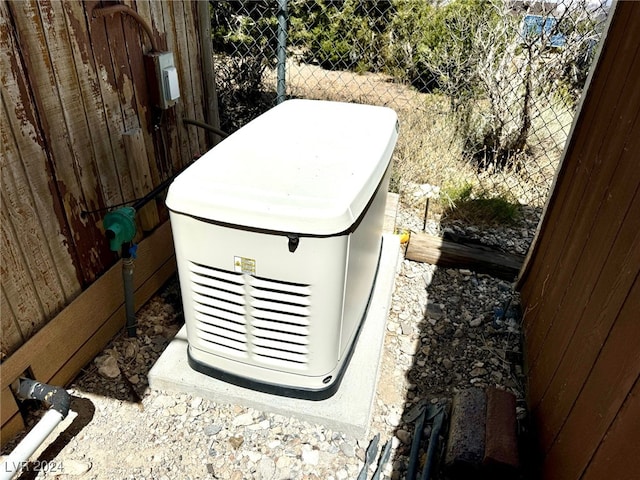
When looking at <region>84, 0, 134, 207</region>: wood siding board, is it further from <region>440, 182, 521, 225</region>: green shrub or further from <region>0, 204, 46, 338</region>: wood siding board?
<region>440, 182, 521, 225</region>: green shrub

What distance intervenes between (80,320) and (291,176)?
3.56ft

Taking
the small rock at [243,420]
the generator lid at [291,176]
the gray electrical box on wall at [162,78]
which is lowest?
the small rock at [243,420]

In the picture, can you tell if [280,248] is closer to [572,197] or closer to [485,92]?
[572,197]

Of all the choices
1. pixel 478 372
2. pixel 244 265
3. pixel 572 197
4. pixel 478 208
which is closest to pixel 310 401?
pixel 244 265

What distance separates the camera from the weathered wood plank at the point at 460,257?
2.54 metres

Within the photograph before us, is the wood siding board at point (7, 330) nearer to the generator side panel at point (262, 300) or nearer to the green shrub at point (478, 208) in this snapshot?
the generator side panel at point (262, 300)

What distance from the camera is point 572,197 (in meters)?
1.86

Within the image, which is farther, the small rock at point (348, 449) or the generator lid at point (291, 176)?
the small rock at point (348, 449)

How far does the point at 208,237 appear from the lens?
134 centimetres

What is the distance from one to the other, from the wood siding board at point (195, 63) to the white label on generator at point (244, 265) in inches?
50.6

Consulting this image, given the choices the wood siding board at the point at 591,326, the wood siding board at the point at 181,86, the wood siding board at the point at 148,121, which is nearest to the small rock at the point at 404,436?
the wood siding board at the point at 591,326

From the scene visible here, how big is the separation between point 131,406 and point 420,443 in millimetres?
1105

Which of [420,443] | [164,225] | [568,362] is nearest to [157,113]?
[164,225]

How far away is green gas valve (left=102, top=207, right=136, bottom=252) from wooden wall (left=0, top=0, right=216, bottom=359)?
140mm
